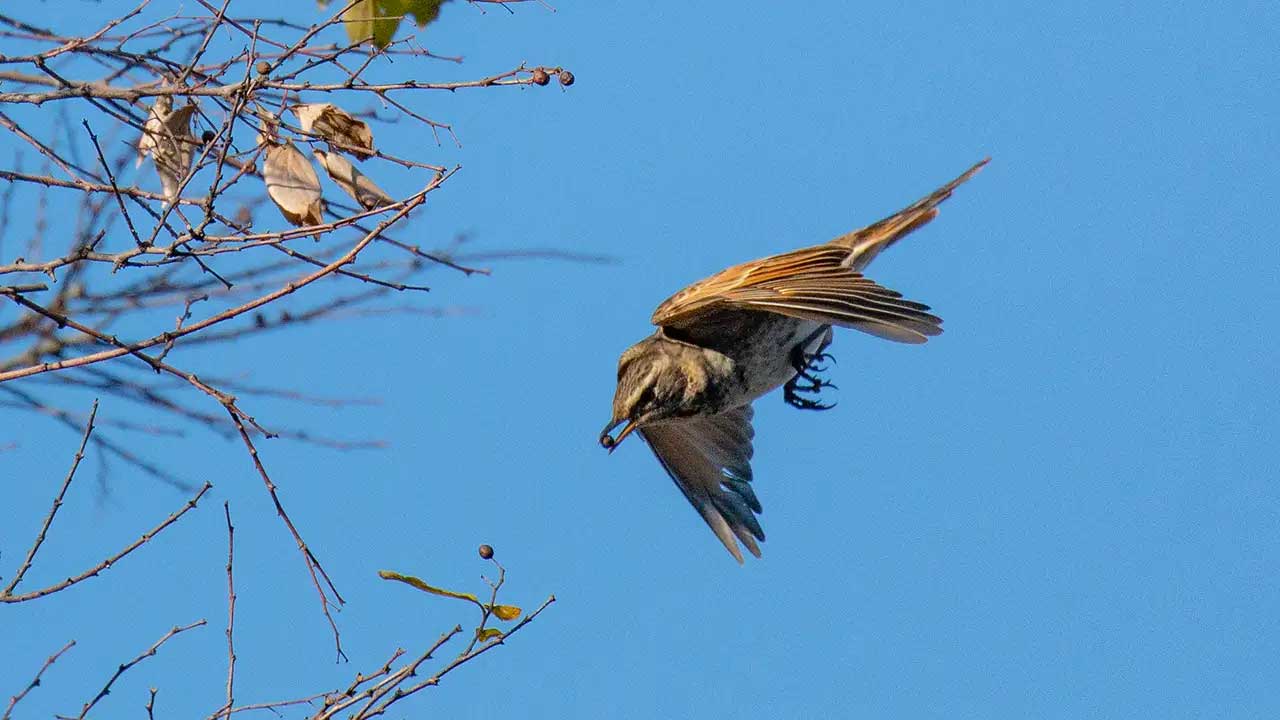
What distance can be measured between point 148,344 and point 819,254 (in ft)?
8.73

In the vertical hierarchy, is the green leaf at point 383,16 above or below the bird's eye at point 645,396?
above

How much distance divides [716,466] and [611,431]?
1.18m

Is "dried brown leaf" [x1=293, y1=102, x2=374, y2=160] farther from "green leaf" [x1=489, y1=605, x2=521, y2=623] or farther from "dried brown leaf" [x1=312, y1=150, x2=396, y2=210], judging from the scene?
"green leaf" [x1=489, y1=605, x2=521, y2=623]

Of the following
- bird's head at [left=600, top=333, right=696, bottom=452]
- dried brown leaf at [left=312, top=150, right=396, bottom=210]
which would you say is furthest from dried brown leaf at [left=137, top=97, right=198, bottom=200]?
bird's head at [left=600, top=333, right=696, bottom=452]

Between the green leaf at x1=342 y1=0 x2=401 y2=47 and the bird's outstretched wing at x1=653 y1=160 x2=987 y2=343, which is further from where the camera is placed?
the bird's outstretched wing at x1=653 y1=160 x2=987 y2=343

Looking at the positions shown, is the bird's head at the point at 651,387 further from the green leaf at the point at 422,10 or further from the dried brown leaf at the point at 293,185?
the green leaf at the point at 422,10

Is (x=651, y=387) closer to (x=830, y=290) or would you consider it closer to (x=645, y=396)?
(x=645, y=396)

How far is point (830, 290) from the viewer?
4.69 metres

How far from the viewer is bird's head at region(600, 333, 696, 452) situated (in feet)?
17.1

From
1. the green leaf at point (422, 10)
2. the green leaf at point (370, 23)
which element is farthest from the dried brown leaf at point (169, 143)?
the green leaf at point (422, 10)

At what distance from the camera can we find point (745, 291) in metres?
4.95

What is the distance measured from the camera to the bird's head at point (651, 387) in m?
5.21

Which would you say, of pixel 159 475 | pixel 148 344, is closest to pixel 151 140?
pixel 148 344

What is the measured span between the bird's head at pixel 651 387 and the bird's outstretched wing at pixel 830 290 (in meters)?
0.13
